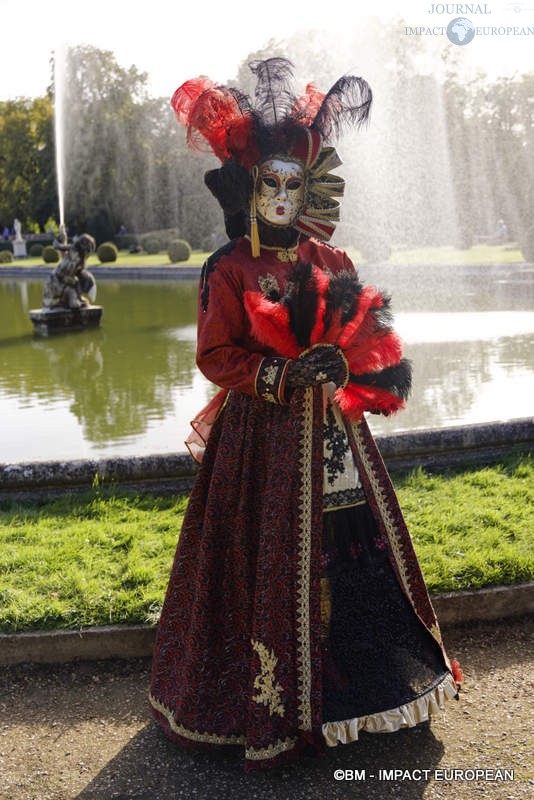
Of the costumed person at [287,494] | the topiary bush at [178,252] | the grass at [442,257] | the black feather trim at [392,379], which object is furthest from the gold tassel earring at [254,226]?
the topiary bush at [178,252]

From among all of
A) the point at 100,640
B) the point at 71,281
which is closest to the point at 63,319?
the point at 71,281

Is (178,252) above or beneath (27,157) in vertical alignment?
beneath

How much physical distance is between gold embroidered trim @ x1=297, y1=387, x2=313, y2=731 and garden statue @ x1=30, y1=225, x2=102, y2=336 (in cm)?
1001

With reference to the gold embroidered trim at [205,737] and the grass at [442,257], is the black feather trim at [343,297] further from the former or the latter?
the grass at [442,257]

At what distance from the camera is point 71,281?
42.5 ft

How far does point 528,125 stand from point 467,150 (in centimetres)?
201

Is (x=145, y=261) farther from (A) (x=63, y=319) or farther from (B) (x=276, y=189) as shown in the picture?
(B) (x=276, y=189)

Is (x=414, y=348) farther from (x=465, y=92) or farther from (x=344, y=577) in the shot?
(x=465, y=92)

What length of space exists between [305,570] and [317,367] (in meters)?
0.66

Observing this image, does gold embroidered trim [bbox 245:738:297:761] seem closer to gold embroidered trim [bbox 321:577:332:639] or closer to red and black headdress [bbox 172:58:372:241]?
gold embroidered trim [bbox 321:577:332:639]

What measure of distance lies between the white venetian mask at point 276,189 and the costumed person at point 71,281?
10.1 metres

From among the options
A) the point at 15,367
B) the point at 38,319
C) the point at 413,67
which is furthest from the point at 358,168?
the point at 15,367

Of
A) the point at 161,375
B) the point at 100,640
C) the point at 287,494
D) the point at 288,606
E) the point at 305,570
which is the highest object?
the point at 287,494

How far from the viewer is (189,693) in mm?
2838
